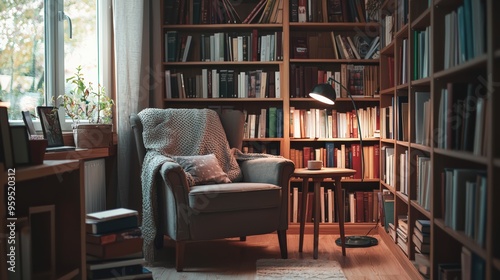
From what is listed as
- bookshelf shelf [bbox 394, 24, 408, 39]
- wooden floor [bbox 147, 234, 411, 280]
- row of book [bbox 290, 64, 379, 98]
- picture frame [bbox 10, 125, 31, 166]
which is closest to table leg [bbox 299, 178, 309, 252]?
wooden floor [bbox 147, 234, 411, 280]

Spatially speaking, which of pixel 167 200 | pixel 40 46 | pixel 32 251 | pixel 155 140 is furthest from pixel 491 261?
pixel 40 46

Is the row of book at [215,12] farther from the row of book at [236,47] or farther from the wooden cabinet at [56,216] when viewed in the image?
the wooden cabinet at [56,216]

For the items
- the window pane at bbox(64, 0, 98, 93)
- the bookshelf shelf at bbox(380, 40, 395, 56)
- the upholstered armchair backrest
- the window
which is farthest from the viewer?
the upholstered armchair backrest

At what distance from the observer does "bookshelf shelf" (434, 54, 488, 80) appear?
6.62 feet

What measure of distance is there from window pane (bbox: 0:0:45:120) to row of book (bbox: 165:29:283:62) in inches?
50.1

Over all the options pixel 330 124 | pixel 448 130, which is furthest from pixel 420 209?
pixel 330 124

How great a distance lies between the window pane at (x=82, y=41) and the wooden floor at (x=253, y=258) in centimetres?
142

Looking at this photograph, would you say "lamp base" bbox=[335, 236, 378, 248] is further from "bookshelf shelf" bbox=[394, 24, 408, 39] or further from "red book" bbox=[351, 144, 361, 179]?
"bookshelf shelf" bbox=[394, 24, 408, 39]

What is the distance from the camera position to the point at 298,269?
336cm

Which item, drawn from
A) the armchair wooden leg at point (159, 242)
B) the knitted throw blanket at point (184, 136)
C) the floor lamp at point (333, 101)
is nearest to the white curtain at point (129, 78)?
the knitted throw blanket at point (184, 136)

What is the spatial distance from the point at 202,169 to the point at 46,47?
4.19 ft

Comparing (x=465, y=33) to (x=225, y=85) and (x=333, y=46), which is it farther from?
(x=225, y=85)

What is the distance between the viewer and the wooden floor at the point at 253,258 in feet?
10.8

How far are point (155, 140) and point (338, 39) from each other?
179 cm
